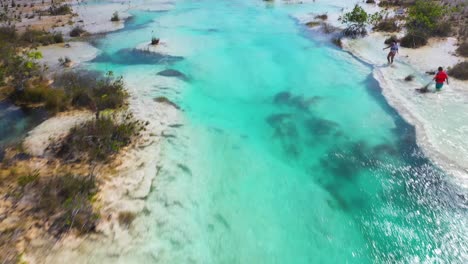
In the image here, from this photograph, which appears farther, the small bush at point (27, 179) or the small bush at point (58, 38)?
the small bush at point (58, 38)

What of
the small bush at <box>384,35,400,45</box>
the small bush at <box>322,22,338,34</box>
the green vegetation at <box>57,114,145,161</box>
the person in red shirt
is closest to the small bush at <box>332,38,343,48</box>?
the small bush at <box>322,22,338,34</box>

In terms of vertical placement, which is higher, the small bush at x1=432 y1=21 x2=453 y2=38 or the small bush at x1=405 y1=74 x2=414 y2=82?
the small bush at x1=432 y1=21 x2=453 y2=38

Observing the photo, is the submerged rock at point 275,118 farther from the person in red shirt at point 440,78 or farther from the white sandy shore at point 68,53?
the white sandy shore at point 68,53

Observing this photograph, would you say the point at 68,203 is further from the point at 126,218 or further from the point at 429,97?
the point at 429,97

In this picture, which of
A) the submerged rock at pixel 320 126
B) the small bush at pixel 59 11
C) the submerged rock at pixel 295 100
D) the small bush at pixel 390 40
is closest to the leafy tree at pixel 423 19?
the small bush at pixel 390 40

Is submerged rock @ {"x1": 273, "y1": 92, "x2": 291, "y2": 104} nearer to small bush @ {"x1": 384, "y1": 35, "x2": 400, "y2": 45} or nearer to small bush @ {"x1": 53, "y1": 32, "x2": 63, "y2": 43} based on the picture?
small bush @ {"x1": 384, "y1": 35, "x2": 400, "y2": 45}

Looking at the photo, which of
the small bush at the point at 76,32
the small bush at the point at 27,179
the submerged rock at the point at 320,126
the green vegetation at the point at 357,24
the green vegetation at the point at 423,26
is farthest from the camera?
the green vegetation at the point at 357,24

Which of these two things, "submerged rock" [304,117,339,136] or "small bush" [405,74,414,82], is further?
"small bush" [405,74,414,82]
